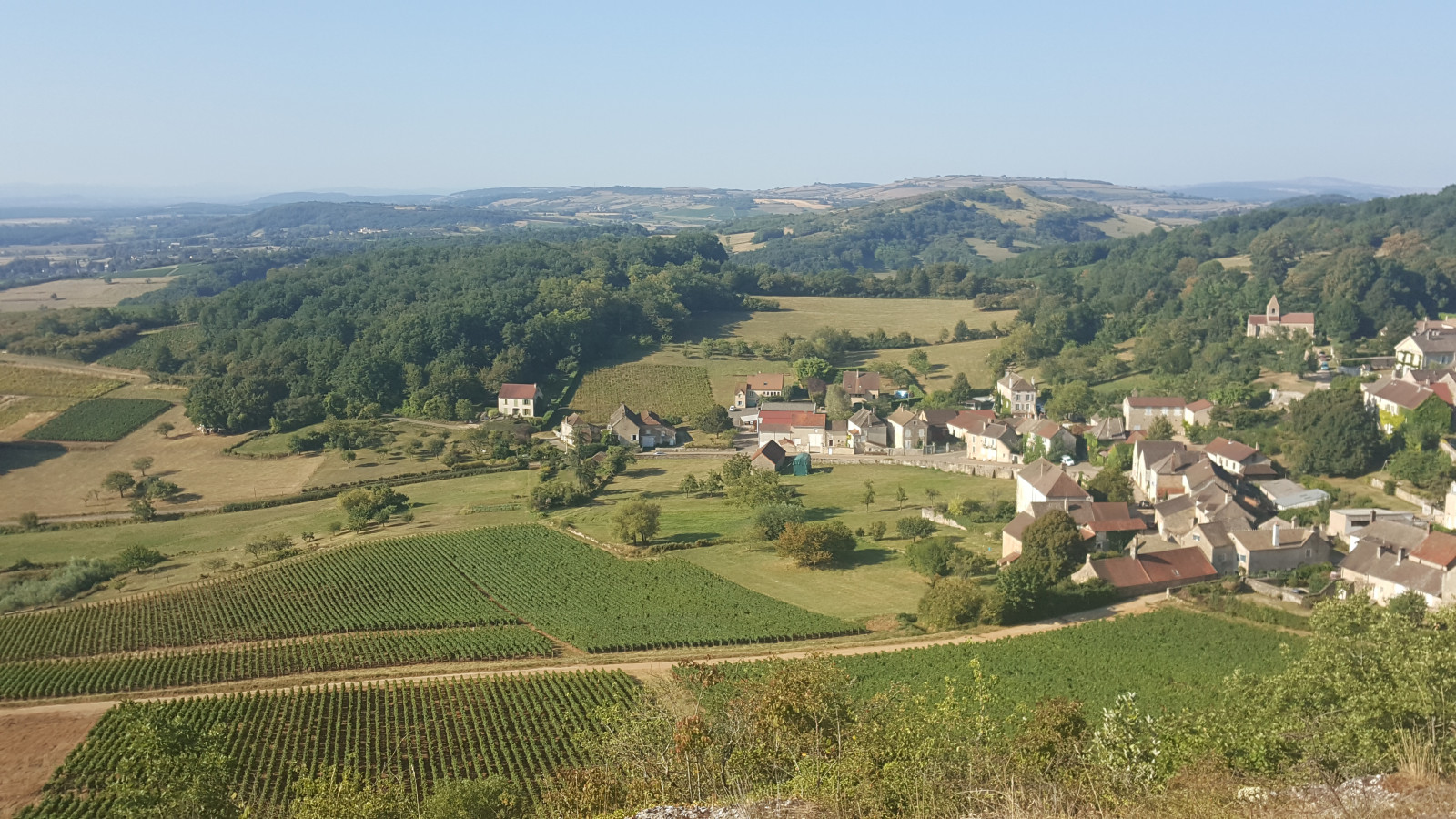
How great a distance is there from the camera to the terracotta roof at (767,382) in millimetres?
70250

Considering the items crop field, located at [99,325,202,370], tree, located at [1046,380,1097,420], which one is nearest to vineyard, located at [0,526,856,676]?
tree, located at [1046,380,1097,420]

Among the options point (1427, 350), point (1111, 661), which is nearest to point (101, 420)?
point (1111, 661)

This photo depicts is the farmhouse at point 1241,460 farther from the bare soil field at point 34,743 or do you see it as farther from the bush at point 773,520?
the bare soil field at point 34,743

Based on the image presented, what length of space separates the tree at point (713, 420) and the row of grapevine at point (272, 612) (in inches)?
1000

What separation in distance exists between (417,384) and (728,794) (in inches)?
2311

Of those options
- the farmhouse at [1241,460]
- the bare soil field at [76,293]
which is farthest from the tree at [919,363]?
the bare soil field at [76,293]

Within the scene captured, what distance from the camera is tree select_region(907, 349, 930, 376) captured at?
74562 millimetres

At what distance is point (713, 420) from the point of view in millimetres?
64000

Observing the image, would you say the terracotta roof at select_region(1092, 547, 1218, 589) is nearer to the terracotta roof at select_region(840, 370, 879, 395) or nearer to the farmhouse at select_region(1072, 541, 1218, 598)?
the farmhouse at select_region(1072, 541, 1218, 598)

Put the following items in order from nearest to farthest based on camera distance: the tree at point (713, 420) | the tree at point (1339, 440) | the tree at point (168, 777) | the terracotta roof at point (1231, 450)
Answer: the tree at point (168, 777), the tree at point (1339, 440), the terracotta roof at point (1231, 450), the tree at point (713, 420)

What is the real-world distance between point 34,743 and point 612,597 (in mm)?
17942

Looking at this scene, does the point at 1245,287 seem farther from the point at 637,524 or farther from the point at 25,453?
the point at 25,453

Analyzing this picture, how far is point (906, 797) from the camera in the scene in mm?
13320

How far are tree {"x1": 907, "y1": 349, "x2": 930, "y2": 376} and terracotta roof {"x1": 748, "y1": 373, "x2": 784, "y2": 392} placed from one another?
1078 centimetres
